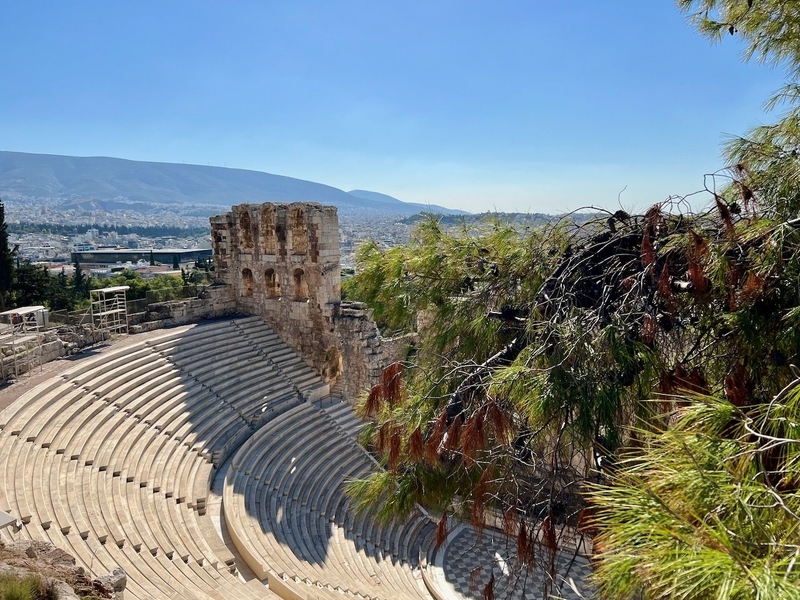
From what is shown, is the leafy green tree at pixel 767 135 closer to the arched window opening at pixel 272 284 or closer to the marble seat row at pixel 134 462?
the marble seat row at pixel 134 462

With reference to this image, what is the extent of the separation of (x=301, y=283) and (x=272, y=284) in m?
1.02

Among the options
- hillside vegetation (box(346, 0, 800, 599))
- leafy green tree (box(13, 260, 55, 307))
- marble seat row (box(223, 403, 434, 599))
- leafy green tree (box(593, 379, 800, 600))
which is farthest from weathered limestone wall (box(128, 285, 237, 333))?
leafy green tree (box(593, 379, 800, 600))

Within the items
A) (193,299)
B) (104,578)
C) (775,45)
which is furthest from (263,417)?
(775,45)

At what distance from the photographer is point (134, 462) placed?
29.6 feet

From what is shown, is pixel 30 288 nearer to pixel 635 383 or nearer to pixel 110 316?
pixel 110 316

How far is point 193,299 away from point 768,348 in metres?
14.3

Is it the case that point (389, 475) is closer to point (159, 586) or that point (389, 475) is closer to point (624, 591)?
point (624, 591)

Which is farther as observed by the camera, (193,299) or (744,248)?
(193,299)

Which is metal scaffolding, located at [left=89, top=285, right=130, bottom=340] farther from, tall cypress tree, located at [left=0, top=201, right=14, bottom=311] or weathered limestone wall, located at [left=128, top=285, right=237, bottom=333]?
tall cypress tree, located at [left=0, top=201, right=14, bottom=311]

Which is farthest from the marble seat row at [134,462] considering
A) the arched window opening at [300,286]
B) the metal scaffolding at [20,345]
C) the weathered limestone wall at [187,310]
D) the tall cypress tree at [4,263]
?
the tall cypress tree at [4,263]

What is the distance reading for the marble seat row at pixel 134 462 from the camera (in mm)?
6395

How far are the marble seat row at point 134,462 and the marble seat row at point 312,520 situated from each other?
1.52 ft

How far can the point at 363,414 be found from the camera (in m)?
4.50

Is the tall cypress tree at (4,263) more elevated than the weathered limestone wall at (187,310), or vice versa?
the tall cypress tree at (4,263)
